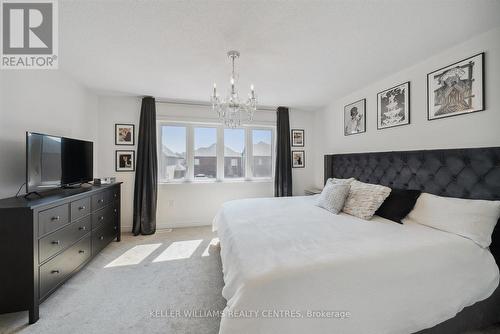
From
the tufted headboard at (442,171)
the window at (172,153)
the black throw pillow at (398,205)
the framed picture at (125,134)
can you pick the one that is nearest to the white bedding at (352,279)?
the black throw pillow at (398,205)

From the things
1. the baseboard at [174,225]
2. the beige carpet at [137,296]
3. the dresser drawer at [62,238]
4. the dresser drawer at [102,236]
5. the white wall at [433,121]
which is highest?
the white wall at [433,121]

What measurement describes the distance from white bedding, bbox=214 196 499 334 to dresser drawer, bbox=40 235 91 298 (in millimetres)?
1624

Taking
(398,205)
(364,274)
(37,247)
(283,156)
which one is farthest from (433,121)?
(37,247)

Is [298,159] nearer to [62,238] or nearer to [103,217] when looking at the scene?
[103,217]

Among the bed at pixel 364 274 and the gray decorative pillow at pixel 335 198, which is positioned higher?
the gray decorative pillow at pixel 335 198

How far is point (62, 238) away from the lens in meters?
1.90

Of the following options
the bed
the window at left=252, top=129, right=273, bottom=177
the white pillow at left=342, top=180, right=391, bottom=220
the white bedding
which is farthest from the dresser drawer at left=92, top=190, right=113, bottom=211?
the white pillow at left=342, top=180, right=391, bottom=220

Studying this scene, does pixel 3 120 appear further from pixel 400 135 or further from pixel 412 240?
pixel 400 135

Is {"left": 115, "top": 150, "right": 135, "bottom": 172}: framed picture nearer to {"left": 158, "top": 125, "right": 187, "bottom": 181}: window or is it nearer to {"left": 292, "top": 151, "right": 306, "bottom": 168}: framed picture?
{"left": 158, "top": 125, "right": 187, "bottom": 181}: window

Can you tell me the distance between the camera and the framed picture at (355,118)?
3.11 m

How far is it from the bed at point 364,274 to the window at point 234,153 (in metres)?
2.32

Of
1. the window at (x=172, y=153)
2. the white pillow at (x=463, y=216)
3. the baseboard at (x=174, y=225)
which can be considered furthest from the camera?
the window at (x=172, y=153)

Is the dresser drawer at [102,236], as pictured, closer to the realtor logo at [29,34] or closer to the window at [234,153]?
the realtor logo at [29,34]

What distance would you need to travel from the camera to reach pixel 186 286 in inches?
79.1
